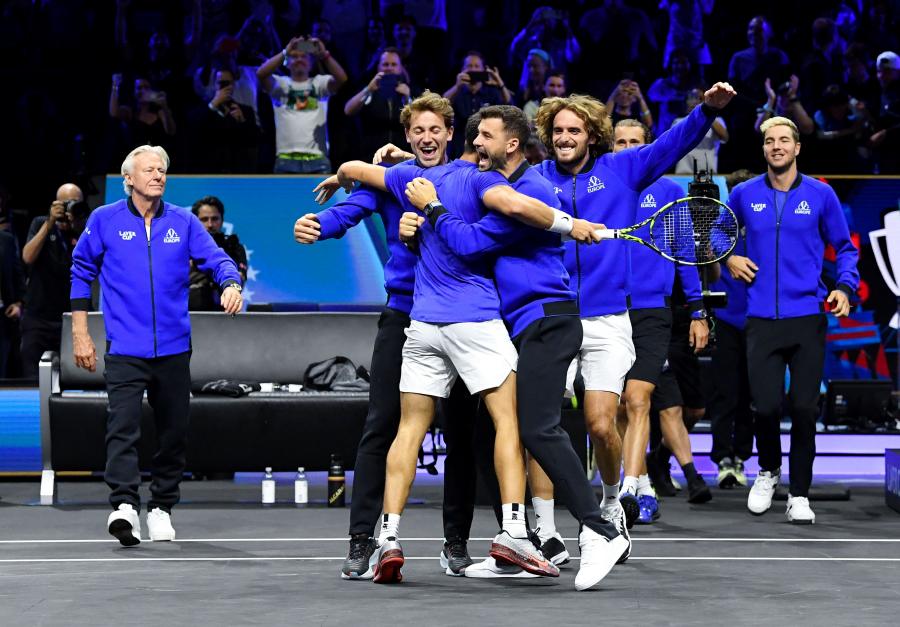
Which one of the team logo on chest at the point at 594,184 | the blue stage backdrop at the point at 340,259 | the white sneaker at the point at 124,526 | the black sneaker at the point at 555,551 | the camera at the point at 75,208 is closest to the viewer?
the black sneaker at the point at 555,551

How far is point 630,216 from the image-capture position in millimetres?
6750

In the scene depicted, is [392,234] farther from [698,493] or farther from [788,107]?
[788,107]

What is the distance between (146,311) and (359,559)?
2119 mm

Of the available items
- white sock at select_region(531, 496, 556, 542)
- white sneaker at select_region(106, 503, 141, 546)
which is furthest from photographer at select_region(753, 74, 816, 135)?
white sneaker at select_region(106, 503, 141, 546)

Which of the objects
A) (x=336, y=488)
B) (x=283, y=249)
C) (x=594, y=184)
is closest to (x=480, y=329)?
(x=594, y=184)

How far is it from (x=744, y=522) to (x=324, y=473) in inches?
154

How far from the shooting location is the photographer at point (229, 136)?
12945 millimetres

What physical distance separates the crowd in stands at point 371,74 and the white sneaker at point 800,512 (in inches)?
207

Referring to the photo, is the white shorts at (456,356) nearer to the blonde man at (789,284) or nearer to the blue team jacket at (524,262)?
the blue team jacket at (524,262)

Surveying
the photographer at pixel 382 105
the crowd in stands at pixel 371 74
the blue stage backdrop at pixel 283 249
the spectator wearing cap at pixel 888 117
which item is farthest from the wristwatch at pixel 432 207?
the spectator wearing cap at pixel 888 117

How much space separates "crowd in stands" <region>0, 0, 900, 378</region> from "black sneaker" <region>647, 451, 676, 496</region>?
13.2ft

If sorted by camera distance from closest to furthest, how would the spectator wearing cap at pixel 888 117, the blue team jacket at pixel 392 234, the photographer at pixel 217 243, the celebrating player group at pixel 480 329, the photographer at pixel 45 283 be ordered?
the celebrating player group at pixel 480 329 → the blue team jacket at pixel 392 234 → the photographer at pixel 217 243 → the photographer at pixel 45 283 → the spectator wearing cap at pixel 888 117

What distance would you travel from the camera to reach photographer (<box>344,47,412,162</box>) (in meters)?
12.9

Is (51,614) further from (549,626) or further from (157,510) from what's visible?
(157,510)
